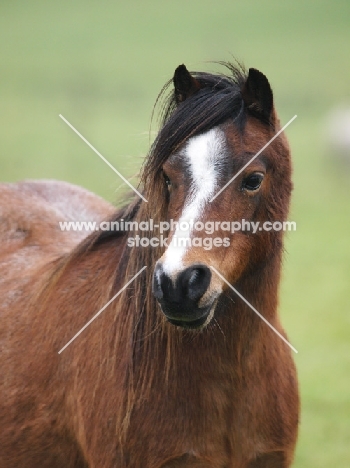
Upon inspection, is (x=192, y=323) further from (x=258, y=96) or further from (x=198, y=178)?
(x=258, y=96)

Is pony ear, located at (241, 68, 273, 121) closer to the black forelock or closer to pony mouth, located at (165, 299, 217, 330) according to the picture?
the black forelock

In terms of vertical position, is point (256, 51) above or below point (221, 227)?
above

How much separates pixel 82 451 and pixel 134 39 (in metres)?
31.9

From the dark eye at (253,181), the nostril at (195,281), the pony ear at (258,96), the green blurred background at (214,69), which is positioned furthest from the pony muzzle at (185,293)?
the green blurred background at (214,69)

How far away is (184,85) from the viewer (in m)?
3.65

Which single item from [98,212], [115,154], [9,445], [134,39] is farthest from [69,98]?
[9,445]

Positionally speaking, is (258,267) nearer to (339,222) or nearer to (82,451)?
(82,451)

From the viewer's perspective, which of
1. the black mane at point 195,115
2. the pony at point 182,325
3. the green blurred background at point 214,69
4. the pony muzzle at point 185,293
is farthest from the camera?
the green blurred background at point 214,69

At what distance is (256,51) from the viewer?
2977 cm

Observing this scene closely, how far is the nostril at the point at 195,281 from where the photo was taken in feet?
9.95

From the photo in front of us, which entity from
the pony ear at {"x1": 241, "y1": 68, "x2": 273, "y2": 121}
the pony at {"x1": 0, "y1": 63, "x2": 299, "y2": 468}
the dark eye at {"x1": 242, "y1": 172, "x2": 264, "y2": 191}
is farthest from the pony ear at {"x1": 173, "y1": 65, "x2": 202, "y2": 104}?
the dark eye at {"x1": 242, "y1": 172, "x2": 264, "y2": 191}

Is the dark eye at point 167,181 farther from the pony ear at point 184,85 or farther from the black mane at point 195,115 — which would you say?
the pony ear at point 184,85

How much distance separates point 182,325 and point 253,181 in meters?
0.69

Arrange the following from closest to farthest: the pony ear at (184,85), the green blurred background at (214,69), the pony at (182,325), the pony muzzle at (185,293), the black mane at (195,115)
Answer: the pony muzzle at (185,293), the pony at (182,325), the black mane at (195,115), the pony ear at (184,85), the green blurred background at (214,69)
